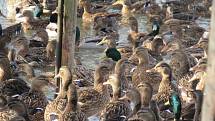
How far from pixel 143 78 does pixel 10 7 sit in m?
7.07

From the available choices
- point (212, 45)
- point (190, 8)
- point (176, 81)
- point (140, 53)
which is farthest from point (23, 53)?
point (212, 45)

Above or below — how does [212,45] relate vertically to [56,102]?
above

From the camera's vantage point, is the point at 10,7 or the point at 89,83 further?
the point at 10,7

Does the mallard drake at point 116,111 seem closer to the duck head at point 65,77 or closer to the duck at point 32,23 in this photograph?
the duck head at point 65,77

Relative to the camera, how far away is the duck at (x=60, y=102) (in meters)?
6.23

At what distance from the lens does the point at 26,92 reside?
732 cm

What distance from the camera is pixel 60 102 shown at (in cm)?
653

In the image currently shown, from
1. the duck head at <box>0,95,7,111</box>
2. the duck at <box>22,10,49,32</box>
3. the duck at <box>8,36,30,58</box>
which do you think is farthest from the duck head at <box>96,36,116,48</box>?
the duck head at <box>0,95,7,111</box>

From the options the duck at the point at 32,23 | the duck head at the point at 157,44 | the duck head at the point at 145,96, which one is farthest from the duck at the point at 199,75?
the duck at the point at 32,23

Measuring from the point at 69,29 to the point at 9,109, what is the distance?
172 cm

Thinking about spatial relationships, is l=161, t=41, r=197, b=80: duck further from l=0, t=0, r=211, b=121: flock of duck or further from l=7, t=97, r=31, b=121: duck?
l=7, t=97, r=31, b=121: duck

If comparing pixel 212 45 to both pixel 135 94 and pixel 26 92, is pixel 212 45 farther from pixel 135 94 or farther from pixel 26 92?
pixel 26 92

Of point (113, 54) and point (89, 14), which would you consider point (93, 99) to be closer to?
point (113, 54)

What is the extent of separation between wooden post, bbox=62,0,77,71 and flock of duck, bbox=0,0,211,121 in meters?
0.33
